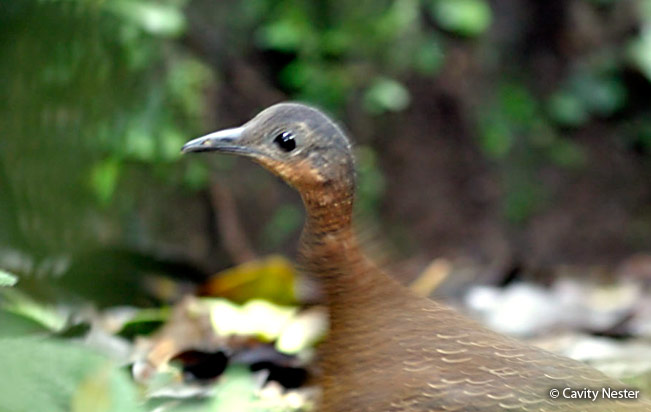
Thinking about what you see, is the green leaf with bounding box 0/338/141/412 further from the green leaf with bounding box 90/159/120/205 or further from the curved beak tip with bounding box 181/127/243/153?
the green leaf with bounding box 90/159/120/205

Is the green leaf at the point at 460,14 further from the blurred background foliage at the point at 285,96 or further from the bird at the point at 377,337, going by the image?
the bird at the point at 377,337

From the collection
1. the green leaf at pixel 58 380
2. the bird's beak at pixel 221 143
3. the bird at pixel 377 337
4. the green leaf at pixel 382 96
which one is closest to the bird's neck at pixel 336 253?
the bird at pixel 377 337

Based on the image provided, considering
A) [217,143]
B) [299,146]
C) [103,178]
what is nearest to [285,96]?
[103,178]

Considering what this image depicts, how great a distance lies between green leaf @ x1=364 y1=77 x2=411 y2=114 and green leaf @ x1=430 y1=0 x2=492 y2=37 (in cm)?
54

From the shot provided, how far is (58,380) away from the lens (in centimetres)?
167

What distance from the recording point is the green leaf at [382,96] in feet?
19.3

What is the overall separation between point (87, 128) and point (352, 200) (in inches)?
74.8

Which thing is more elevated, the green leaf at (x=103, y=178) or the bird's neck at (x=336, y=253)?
the green leaf at (x=103, y=178)

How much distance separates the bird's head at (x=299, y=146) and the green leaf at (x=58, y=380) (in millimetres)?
656

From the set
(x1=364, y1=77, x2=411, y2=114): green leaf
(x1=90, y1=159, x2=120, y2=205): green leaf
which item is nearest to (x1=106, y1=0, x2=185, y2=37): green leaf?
(x1=90, y1=159, x2=120, y2=205): green leaf

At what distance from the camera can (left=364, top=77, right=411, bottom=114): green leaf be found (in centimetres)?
589

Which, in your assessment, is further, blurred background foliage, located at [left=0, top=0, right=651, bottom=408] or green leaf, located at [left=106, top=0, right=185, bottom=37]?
green leaf, located at [left=106, top=0, right=185, bottom=37]

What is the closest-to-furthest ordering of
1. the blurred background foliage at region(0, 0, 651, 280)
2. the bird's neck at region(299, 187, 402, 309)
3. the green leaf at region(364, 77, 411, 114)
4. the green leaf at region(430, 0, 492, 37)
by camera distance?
the bird's neck at region(299, 187, 402, 309)
the blurred background foliage at region(0, 0, 651, 280)
the green leaf at region(364, 77, 411, 114)
the green leaf at region(430, 0, 492, 37)

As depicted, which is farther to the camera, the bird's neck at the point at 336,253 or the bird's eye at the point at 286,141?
the bird's eye at the point at 286,141
